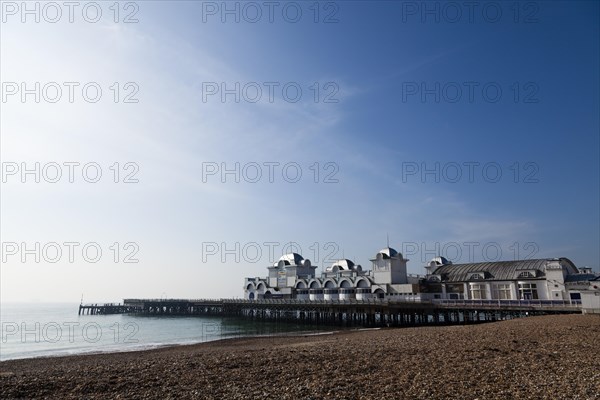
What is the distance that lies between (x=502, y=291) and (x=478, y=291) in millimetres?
2920

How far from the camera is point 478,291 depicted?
168 feet

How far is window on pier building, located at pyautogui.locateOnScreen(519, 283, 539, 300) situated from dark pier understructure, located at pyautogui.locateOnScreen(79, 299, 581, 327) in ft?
12.4

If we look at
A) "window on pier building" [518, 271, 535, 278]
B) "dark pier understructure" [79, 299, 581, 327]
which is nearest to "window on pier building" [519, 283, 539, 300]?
"window on pier building" [518, 271, 535, 278]

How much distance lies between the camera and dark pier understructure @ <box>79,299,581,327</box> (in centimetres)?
4200

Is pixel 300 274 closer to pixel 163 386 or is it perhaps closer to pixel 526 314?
pixel 526 314

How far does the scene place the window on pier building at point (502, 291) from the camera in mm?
48469

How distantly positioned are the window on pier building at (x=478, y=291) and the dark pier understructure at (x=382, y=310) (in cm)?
218

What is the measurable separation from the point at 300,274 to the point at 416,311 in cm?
2986

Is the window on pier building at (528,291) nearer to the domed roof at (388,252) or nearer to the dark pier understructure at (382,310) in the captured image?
the dark pier understructure at (382,310)

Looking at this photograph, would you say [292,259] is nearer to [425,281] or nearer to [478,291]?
[425,281]

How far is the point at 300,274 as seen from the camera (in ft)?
247

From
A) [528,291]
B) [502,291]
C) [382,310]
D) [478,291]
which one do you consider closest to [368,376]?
[382,310]

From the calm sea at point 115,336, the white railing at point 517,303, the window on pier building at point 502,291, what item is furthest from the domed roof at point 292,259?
the window on pier building at point 502,291

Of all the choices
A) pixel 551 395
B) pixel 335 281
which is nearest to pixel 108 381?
pixel 551 395
